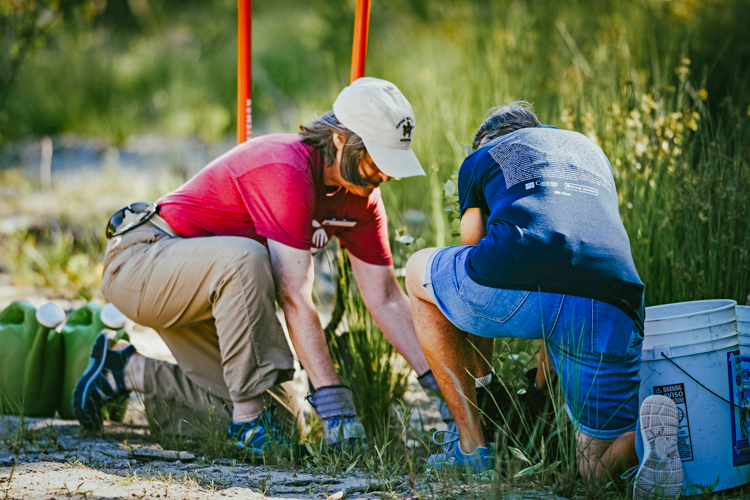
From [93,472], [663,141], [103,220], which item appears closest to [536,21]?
[663,141]

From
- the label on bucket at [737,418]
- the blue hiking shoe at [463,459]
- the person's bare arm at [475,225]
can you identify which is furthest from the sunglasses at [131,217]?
the label on bucket at [737,418]

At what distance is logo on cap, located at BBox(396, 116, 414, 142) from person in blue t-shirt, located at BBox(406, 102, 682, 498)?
1.27ft

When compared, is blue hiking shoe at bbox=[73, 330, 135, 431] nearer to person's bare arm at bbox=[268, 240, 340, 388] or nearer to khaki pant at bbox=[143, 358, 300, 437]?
khaki pant at bbox=[143, 358, 300, 437]

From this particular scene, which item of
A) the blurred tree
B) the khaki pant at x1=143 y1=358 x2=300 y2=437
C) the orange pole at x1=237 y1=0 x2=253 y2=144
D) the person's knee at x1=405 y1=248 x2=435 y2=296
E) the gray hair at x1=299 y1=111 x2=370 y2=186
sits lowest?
the khaki pant at x1=143 y1=358 x2=300 y2=437

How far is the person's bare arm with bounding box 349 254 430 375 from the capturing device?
2744 mm

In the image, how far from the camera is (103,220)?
5215 millimetres

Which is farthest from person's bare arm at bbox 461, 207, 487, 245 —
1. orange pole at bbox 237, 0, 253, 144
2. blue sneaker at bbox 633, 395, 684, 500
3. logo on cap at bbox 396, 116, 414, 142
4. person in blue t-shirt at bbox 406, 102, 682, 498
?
orange pole at bbox 237, 0, 253, 144

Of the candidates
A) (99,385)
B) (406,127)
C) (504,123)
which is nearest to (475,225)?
(504,123)

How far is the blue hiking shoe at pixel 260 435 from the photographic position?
7.60ft

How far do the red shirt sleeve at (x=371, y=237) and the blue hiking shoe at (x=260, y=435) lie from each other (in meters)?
0.74

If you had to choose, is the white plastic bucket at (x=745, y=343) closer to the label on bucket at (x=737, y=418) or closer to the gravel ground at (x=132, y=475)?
the label on bucket at (x=737, y=418)

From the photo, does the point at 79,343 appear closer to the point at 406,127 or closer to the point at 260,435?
the point at 260,435

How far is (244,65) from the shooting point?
9.42 ft

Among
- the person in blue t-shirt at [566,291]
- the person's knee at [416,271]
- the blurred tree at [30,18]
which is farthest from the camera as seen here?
the blurred tree at [30,18]
